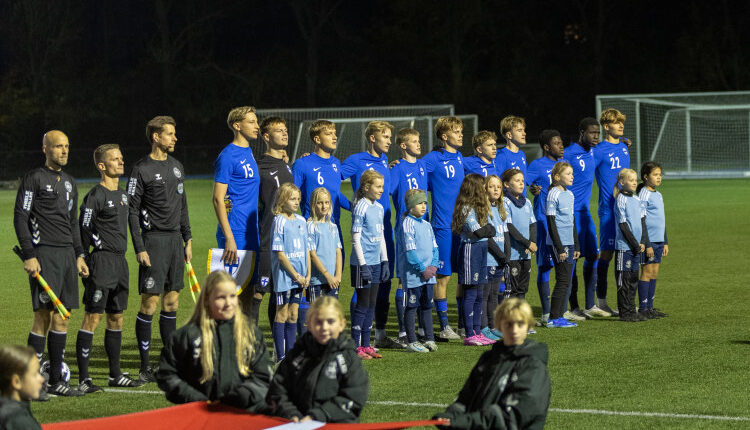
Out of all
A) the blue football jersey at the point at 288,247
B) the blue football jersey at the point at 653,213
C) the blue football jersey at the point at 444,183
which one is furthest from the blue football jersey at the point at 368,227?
the blue football jersey at the point at 653,213

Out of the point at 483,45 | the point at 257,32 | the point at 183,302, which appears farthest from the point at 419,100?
the point at 183,302

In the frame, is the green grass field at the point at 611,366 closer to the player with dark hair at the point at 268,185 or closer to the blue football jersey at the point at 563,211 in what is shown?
the blue football jersey at the point at 563,211

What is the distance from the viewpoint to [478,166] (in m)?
10.6

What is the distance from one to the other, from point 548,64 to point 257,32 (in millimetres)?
13968

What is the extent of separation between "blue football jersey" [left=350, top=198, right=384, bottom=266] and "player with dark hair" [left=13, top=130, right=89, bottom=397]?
7.51 feet

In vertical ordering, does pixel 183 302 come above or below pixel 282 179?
below

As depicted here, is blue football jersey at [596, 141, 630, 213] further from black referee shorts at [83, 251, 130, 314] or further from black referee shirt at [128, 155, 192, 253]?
black referee shorts at [83, 251, 130, 314]

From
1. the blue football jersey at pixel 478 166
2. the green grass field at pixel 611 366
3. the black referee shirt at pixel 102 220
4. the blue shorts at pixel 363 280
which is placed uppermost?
the blue football jersey at pixel 478 166

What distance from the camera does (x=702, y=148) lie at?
36.4 metres

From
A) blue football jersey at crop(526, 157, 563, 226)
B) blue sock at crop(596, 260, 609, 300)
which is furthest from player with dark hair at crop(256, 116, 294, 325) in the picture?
Result: blue sock at crop(596, 260, 609, 300)

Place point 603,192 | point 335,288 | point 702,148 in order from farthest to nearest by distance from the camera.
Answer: point 702,148 < point 603,192 < point 335,288

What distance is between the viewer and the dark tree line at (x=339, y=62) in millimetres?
46938

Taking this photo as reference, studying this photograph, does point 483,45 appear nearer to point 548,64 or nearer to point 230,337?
point 548,64

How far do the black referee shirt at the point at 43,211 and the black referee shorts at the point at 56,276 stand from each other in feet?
0.19
